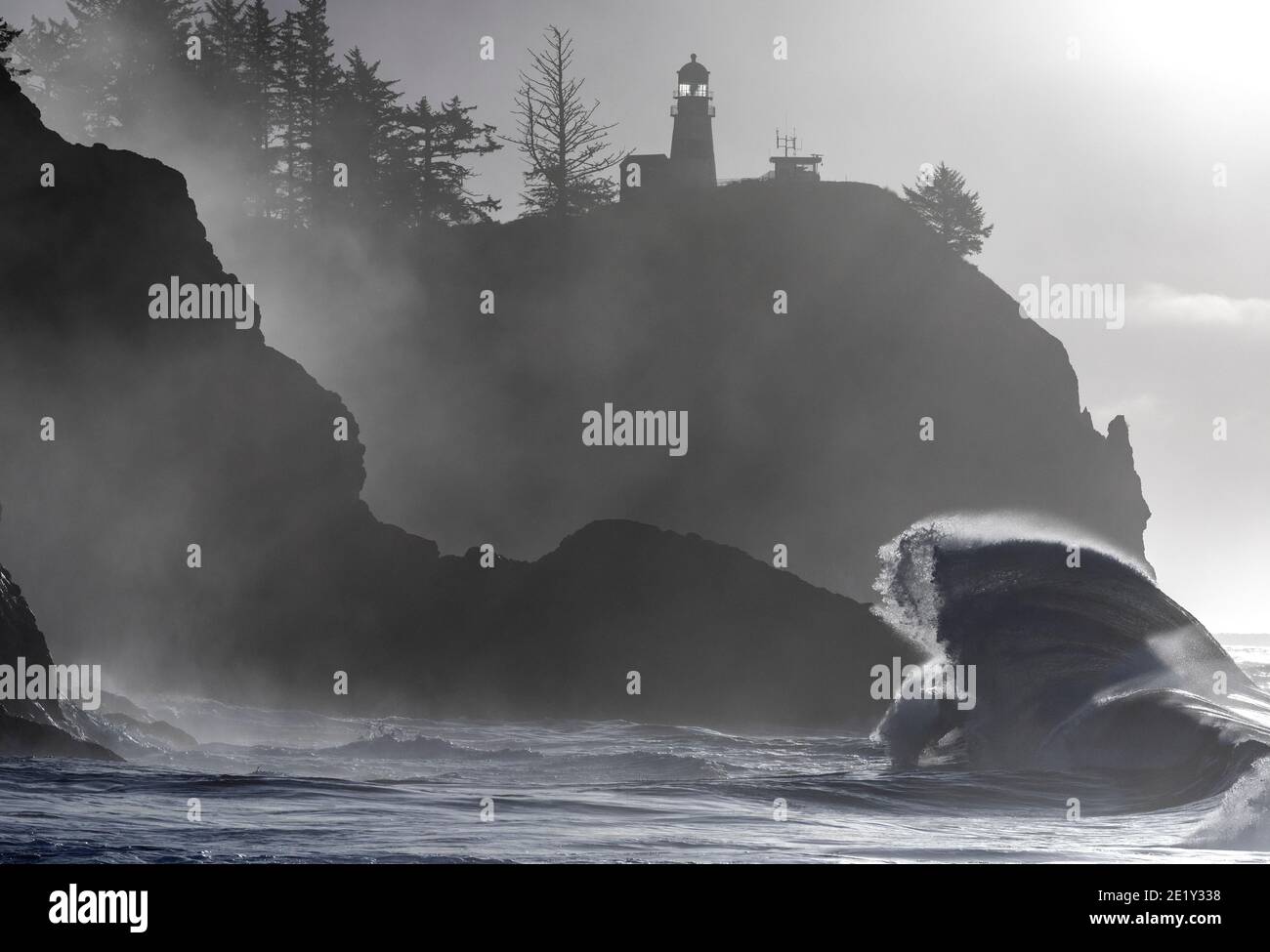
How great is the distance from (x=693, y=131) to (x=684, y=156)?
190 centimetres

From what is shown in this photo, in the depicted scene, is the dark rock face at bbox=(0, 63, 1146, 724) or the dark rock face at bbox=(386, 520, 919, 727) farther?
the dark rock face at bbox=(386, 520, 919, 727)

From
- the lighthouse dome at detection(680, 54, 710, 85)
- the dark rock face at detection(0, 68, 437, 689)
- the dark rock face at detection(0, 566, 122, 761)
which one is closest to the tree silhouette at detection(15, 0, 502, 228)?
the lighthouse dome at detection(680, 54, 710, 85)

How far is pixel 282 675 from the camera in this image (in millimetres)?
38062

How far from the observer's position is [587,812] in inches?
611

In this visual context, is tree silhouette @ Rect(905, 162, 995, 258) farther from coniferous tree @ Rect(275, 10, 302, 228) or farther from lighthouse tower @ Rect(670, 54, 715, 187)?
coniferous tree @ Rect(275, 10, 302, 228)

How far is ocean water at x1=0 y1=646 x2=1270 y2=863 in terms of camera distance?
12516 mm

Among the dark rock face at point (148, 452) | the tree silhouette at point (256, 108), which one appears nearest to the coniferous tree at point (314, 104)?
the tree silhouette at point (256, 108)

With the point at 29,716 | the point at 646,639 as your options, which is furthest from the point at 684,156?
the point at 29,716

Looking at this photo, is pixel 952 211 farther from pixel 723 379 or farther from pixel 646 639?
pixel 646 639

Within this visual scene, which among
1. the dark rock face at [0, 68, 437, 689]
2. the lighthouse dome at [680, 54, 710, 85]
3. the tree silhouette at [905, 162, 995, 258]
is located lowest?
the dark rock face at [0, 68, 437, 689]

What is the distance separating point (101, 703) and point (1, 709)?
311 inches

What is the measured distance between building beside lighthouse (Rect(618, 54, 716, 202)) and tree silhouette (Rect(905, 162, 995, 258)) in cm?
1074

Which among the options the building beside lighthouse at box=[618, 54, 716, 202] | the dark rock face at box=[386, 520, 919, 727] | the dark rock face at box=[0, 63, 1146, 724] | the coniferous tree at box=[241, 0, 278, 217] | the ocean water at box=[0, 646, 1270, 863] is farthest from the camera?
the building beside lighthouse at box=[618, 54, 716, 202]

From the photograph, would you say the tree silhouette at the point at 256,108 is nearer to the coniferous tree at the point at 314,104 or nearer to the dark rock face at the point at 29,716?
the coniferous tree at the point at 314,104
